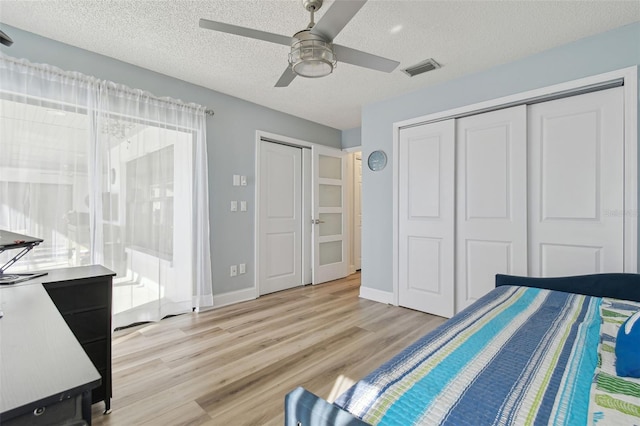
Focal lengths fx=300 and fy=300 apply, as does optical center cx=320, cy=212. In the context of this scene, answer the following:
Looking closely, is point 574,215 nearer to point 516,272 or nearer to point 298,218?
Answer: point 516,272

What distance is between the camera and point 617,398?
792mm

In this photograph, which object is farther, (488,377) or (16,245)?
(16,245)

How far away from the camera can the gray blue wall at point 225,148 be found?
2.88 metres

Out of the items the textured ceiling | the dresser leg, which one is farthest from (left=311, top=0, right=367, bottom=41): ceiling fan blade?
the dresser leg

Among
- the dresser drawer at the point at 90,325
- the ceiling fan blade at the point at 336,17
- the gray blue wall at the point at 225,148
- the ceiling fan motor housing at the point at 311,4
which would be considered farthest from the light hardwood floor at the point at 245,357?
the ceiling fan motor housing at the point at 311,4

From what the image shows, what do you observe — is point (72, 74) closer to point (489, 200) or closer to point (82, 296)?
point (82, 296)

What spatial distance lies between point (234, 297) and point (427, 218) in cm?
241

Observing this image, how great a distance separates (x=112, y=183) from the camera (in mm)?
2627

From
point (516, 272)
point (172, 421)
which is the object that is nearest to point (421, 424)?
point (172, 421)

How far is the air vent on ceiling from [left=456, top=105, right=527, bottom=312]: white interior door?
0.64m

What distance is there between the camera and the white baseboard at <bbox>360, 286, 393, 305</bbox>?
3585 mm

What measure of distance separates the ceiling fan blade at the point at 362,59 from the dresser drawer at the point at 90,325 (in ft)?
6.61

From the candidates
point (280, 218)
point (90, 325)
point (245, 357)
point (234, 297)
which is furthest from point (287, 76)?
point (234, 297)

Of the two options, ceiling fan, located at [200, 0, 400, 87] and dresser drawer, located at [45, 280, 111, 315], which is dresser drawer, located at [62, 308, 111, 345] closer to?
dresser drawer, located at [45, 280, 111, 315]
